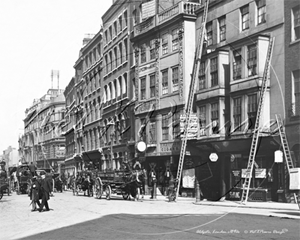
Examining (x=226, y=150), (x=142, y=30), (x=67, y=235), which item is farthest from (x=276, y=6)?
(x=67, y=235)

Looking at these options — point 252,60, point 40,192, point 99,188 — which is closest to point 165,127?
point 252,60

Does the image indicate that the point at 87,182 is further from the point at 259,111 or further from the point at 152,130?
the point at 259,111

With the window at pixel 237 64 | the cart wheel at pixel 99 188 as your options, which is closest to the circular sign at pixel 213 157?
the window at pixel 237 64

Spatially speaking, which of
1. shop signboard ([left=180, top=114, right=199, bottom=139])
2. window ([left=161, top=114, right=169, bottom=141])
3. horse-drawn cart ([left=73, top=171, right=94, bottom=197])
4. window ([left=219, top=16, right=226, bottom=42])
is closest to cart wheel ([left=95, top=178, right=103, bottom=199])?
horse-drawn cart ([left=73, top=171, right=94, bottom=197])

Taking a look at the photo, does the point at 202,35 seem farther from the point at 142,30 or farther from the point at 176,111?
the point at 142,30

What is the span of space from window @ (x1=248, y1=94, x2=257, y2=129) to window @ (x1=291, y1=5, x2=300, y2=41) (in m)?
0.78

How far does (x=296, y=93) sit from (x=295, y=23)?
0.90 meters

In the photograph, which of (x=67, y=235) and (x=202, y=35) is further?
(x=67, y=235)

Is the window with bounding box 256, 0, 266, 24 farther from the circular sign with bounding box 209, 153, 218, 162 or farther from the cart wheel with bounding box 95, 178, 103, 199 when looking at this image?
the cart wheel with bounding box 95, 178, 103, 199

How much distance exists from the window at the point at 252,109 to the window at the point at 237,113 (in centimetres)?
15

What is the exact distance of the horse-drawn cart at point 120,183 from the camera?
27094mm

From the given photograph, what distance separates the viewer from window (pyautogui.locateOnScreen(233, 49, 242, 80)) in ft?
18.0

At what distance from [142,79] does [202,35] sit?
4370mm

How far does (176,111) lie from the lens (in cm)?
646
